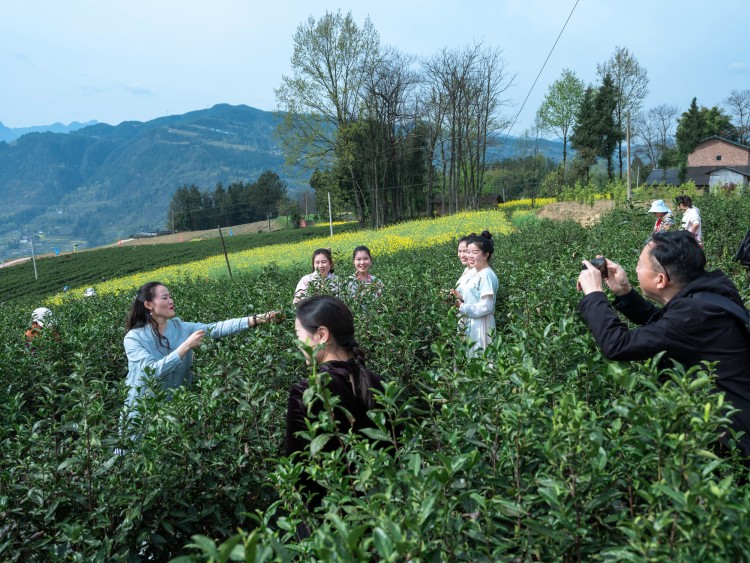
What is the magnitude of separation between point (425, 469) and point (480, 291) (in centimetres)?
345

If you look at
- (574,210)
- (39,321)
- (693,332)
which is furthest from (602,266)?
(574,210)

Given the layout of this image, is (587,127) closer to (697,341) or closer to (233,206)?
(697,341)

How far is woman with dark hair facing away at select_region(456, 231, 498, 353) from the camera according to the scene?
4891 millimetres

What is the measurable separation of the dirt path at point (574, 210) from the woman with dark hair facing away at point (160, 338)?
2422cm

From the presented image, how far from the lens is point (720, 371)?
220 centimetres

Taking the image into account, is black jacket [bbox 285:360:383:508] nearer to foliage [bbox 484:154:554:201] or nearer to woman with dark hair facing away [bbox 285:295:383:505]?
woman with dark hair facing away [bbox 285:295:383:505]

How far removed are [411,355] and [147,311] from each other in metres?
2.03

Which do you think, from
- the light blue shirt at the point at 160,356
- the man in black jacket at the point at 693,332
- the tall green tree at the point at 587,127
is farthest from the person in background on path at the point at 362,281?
the tall green tree at the point at 587,127

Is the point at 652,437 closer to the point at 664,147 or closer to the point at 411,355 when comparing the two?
the point at 411,355

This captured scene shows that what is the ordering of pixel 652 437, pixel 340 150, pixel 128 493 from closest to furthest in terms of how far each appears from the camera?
pixel 652 437 < pixel 128 493 < pixel 340 150

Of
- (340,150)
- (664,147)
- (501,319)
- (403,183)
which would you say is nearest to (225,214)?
(403,183)

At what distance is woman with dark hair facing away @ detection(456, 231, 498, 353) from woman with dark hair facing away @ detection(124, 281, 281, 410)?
1.72 metres

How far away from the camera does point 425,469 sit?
5.60 feet

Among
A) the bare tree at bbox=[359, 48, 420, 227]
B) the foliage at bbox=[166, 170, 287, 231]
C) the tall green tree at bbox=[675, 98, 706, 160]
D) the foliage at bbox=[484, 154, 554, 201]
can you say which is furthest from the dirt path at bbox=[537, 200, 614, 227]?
the foliage at bbox=[166, 170, 287, 231]
